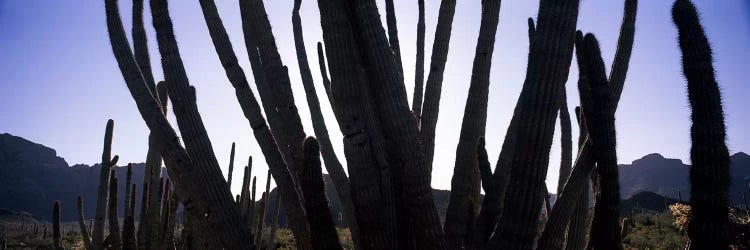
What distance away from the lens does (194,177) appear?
365 centimetres

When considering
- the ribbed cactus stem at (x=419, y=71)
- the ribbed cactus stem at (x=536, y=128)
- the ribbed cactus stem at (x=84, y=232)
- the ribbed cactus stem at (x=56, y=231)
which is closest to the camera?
the ribbed cactus stem at (x=536, y=128)

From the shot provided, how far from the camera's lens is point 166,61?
3.84 meters

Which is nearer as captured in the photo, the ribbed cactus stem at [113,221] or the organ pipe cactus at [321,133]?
the organ pipe cactus at [321,133]

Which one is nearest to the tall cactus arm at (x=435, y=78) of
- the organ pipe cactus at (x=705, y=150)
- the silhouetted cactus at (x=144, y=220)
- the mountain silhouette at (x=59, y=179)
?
the organ pipe cactus at (x=705, y=150)

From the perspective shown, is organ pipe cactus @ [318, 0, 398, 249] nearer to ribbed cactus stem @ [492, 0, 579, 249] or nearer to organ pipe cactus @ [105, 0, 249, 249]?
ribbed cactus stem @ [492, 0, 579, 249]

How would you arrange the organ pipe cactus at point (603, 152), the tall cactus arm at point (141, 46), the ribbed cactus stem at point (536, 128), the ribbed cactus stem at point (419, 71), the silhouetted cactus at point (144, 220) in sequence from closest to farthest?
1. the ribbed cactus stem at point (536, 128)
2. the organ pipe cactus at point (603, 152)
3. the tall cactus arm at point (141, 46)
4. the ribbed cactus stem at point (419, 71)
5. the silhouetted cactus at point (144, 220)

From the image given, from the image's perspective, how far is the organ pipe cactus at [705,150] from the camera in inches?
120

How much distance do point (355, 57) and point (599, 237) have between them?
5.94 ft

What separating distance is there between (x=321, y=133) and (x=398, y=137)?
8.84 feet

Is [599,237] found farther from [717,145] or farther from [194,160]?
[194,160]

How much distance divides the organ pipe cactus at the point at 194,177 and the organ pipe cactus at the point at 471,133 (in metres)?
1.76

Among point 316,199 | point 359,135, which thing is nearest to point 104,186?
point 316,199

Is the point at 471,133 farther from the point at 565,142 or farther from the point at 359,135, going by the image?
the point at 359,135

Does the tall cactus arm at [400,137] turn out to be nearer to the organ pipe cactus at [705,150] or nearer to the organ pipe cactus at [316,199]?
the organ pipe cactus at [316,199]
